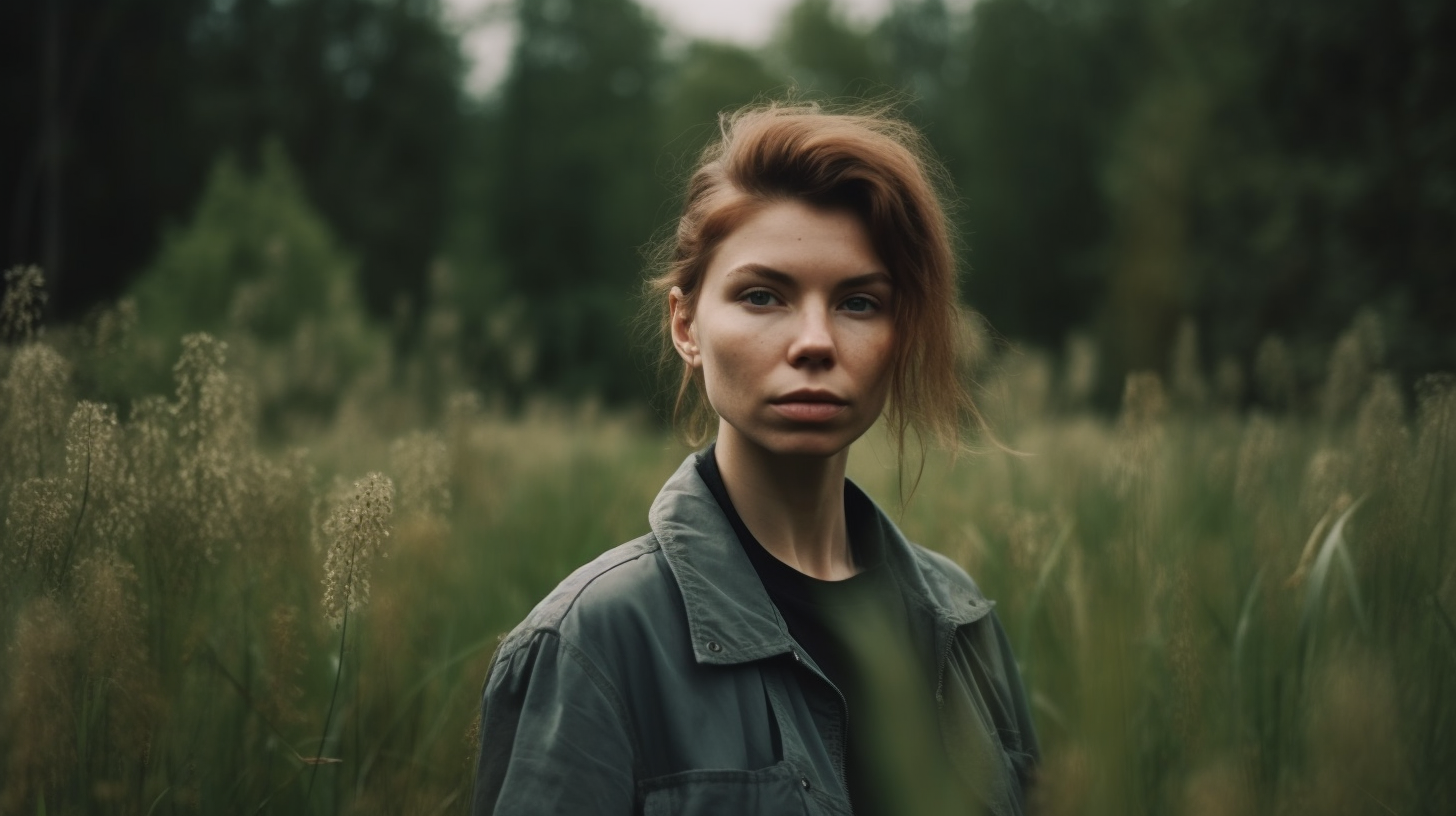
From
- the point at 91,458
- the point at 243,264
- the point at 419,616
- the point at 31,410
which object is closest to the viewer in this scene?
the point at 91,458

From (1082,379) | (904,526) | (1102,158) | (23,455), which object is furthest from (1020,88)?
(23,455)

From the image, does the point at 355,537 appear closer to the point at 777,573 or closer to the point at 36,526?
the point at 36,526

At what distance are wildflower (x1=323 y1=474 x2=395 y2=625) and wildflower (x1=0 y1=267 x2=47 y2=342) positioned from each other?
796mm

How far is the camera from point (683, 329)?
193cm

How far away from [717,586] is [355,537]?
52cm

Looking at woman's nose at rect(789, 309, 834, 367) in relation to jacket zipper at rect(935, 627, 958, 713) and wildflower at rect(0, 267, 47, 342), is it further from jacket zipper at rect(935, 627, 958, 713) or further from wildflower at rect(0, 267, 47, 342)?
wildflower at rect(0, 267, 47, 342)

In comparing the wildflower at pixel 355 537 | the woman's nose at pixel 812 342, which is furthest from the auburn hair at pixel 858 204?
the wildflower at pixel 355 537

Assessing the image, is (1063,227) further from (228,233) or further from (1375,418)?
(1375,418)

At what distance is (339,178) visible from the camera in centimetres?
2506

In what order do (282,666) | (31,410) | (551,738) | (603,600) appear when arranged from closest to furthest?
(551,738) < (603,600) < (31,410) < (282,666)

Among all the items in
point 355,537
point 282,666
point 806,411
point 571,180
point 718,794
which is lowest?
point 718,794

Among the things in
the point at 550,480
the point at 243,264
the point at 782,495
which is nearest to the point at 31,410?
the point at 782,495

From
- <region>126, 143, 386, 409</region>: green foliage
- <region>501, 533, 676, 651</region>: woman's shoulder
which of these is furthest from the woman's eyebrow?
<region>126, 143, 386, 409</region>: green foliage

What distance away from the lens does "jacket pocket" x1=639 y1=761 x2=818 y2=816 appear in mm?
1407
